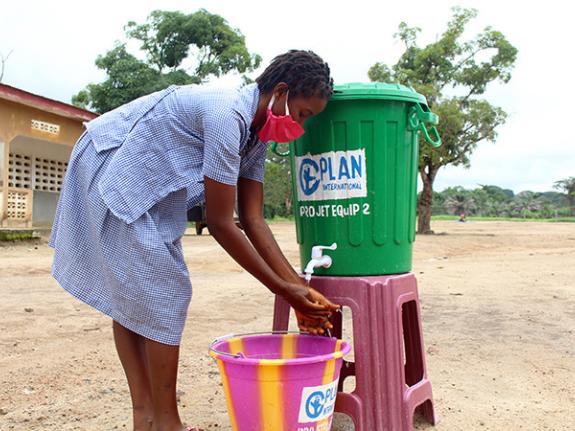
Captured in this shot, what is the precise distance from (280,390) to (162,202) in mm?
621

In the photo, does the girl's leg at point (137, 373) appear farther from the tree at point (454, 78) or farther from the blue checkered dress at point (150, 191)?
the tree at point (454, 78)

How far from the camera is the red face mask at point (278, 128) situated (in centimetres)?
166

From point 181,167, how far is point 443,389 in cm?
155

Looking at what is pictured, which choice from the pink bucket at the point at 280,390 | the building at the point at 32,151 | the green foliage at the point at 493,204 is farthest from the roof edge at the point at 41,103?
the green foliage at the point at 493,204

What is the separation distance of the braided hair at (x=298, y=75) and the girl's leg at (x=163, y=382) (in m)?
0.80

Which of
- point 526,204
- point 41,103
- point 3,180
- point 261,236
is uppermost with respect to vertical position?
point 41,103

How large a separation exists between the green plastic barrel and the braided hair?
0.22 m

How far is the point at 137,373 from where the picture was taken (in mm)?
1778

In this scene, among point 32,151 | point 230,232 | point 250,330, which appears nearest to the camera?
point 230,232

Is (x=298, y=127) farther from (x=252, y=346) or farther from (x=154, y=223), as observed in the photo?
(x=252, y=346)

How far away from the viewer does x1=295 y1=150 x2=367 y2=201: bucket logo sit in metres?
1.94

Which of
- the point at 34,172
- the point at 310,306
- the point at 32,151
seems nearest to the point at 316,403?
the point at 310,306

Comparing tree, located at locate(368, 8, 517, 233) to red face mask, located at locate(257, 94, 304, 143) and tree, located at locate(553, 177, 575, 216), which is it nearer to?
red face mask, located at locate(257, 94, 304, 143)

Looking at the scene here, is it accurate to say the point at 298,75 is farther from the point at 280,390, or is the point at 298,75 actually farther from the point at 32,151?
the point at 32,151
